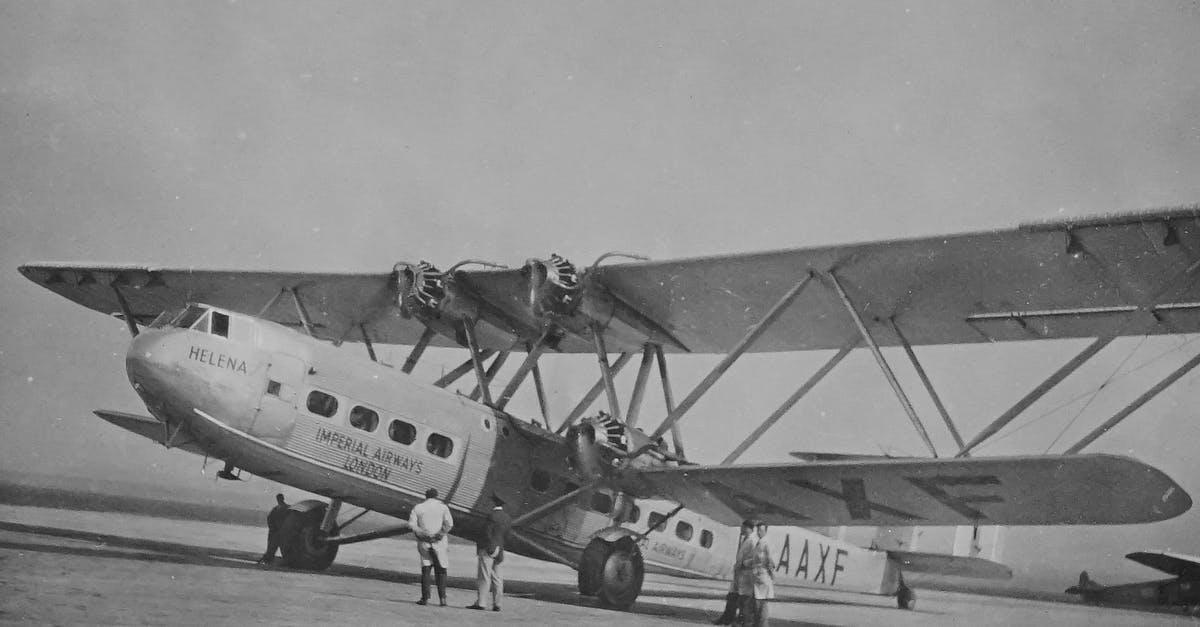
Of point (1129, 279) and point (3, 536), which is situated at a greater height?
point (1129, 279)

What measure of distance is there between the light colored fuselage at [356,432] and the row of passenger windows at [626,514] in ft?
0.07

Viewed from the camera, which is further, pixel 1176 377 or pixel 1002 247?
pixel 1002 247

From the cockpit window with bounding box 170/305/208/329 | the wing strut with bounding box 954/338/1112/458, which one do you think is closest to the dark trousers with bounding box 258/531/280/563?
the cockpit window with bounding box 170/305/208/329

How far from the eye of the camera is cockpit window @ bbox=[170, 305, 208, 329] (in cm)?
1169

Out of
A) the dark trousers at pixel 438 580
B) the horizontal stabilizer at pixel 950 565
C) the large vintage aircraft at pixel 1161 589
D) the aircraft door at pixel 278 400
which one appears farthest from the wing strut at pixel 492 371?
the large vintage aircraft at pixel 1161 589

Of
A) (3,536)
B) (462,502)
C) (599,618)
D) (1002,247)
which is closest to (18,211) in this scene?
(3,536)

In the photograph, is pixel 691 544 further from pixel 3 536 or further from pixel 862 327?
pixel 3 536

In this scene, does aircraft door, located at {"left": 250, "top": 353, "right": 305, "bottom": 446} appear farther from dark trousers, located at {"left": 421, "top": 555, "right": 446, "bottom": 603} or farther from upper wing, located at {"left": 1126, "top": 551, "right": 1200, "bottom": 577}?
upper wing, located at {"left": 1126, "top": 551, "right": 1200, "bottom": 577}

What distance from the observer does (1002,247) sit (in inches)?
457

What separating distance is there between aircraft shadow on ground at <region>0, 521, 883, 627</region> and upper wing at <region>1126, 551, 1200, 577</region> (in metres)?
21.2

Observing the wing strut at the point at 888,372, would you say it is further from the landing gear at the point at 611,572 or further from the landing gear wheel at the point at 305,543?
the landing gear wheel at the point at 305,543

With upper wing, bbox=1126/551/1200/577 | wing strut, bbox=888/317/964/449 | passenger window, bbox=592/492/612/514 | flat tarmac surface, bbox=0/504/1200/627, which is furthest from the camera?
upper wing, bbox=1126/551/1200/577

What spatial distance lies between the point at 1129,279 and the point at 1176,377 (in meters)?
1.51

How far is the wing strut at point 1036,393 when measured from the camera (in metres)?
11.2
